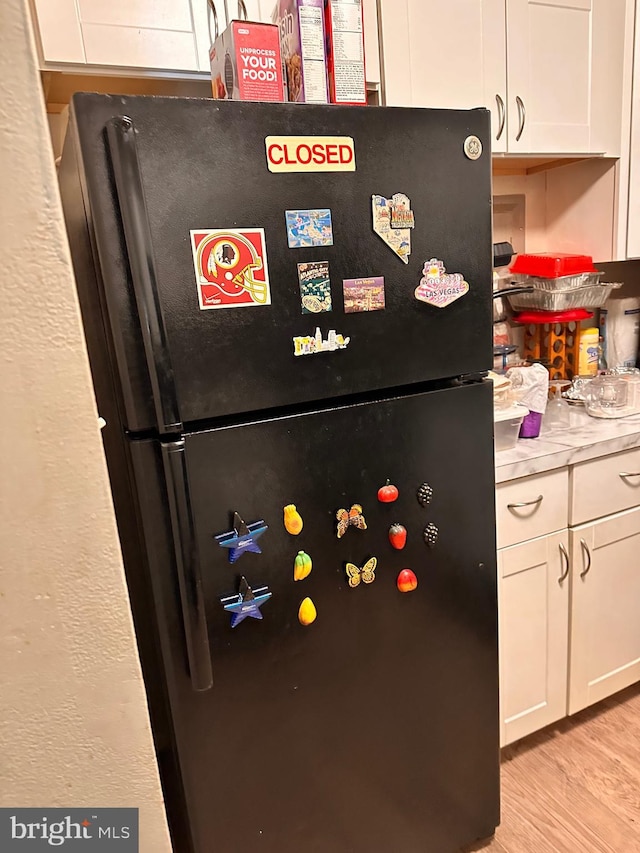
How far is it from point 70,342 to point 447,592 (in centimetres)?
101

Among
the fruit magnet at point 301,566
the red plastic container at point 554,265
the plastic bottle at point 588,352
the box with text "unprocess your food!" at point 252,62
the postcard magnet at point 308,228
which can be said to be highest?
the box with text "unprocess your food!" at point 252,62

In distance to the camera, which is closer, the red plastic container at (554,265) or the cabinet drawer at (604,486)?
the cabinet drawer at (604,486)

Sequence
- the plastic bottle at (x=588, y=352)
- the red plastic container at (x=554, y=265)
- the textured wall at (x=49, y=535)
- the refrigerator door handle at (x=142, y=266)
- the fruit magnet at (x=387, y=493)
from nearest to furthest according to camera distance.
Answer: the textured wall at (x=49, y=535) < the refrigerator door handle at (x=142, y=266) < the fruit magnet at (x=387, y=493) < the red plastic container at (x=554, y=265) < the plastic bottle at (x=588, y=352)

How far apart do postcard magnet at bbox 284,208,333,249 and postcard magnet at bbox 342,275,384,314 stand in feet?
0.26

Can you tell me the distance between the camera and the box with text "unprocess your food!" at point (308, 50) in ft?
3.66

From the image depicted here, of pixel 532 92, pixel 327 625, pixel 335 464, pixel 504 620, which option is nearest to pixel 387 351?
pixel 335 464

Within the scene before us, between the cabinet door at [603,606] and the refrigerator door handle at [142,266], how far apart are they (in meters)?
1.23

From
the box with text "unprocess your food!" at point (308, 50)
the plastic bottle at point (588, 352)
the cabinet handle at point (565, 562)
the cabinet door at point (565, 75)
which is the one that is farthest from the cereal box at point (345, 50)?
the plastic bottle at point (588, 352)

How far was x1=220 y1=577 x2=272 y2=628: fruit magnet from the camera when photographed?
1057mm

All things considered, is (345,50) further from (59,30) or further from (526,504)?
(526,504)

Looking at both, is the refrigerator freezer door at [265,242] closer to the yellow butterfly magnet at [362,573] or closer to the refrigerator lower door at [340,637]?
the refrigerator lower door at [340,637]

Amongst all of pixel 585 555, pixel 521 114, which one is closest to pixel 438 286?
pixel 521 114

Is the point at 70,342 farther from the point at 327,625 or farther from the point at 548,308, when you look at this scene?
the point at 548,308

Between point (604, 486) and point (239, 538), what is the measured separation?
1149 mm
